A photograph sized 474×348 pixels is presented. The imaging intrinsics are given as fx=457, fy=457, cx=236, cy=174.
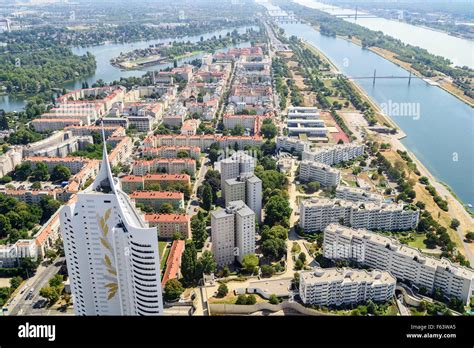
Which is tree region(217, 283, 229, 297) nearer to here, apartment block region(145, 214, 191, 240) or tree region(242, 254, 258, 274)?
tree region(242, 254, 258, 274)

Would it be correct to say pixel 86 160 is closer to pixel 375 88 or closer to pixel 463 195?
pixel 463 195

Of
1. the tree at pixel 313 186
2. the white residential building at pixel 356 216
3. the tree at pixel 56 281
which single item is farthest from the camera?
the tree at pixel 313 186

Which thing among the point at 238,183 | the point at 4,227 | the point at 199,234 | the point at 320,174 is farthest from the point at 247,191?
the point at 4,227

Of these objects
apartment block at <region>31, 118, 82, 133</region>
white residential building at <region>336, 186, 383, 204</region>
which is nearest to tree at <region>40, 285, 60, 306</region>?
white residential building at <region>336, 186, 383, 204</region>

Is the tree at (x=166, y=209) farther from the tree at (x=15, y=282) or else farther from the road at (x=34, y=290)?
the tree at (x=15, y=282)

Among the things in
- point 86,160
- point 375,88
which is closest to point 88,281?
point 86,160

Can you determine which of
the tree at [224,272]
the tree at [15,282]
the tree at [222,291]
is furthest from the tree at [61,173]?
the tree at [222,291]

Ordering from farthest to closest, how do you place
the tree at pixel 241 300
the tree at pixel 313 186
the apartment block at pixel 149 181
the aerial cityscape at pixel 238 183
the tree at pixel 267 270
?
the tree at pixel 313 186
the apartment block at pixel 149 181
the tree at pixel 267 270
the tree at pixel 241 300
the aerial cityscape at pixel 238 183
